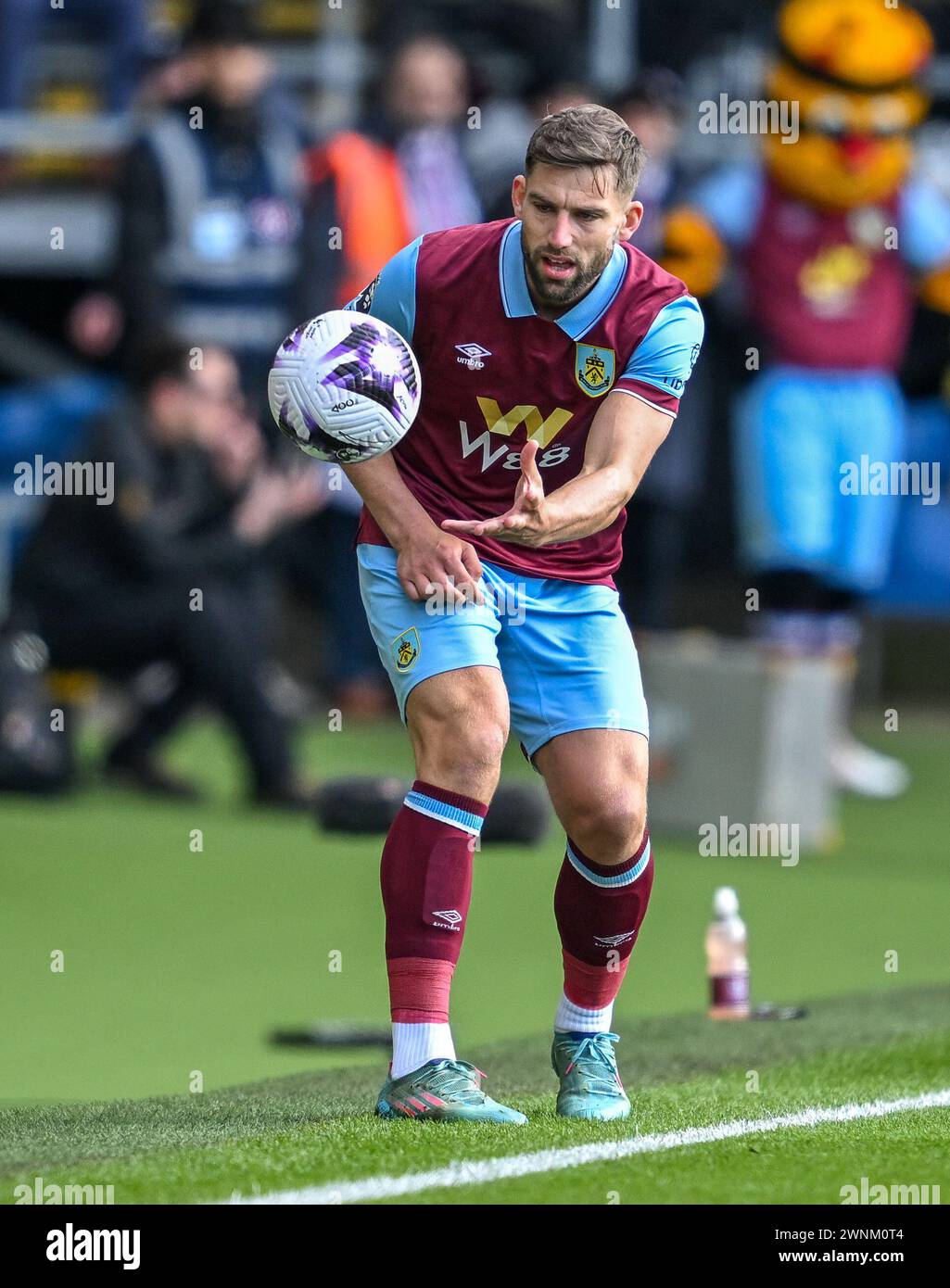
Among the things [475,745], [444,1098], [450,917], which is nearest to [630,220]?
[475,745]

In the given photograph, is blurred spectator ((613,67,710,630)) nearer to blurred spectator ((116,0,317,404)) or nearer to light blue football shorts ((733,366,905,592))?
light blue football shorts ((733,366,905,592))

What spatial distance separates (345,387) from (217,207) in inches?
285

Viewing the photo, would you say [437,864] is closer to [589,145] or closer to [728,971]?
[589,145]

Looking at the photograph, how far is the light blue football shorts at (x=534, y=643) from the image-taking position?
17.0ft

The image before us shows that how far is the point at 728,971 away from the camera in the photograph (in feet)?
23.1

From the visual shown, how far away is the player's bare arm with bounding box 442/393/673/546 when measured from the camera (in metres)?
4.92

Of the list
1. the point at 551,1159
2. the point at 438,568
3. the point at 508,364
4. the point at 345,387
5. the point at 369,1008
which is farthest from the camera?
the point at 369,1008

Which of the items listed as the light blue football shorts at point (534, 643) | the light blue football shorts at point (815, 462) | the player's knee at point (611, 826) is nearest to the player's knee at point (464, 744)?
the light blue football shorts at point (534, 643)

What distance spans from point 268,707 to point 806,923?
280cm

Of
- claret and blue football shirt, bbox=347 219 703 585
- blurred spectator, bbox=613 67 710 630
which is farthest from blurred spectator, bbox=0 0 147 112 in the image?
claret and blue football shirt, bbox=347 219 703 585

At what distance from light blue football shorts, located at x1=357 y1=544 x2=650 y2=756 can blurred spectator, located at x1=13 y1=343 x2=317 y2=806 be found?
17.1ft

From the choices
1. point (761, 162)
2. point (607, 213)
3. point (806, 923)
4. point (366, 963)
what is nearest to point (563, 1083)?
point (607, 213)

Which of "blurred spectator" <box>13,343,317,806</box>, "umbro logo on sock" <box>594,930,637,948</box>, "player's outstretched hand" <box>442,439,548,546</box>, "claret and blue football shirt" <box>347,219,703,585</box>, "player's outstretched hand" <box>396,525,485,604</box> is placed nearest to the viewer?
"player's outstretched hand" <box>442,439,548,546</box>
